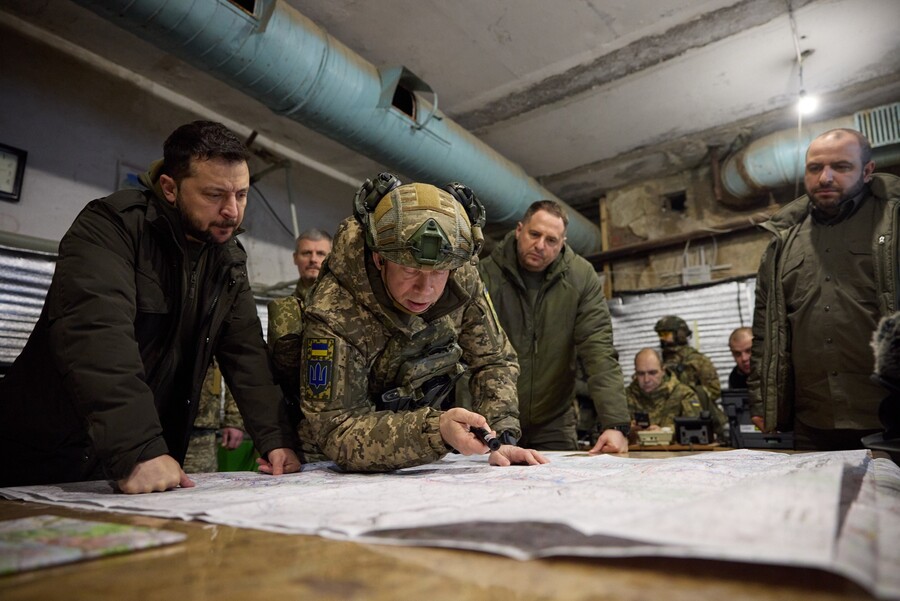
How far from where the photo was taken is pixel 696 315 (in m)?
5.68

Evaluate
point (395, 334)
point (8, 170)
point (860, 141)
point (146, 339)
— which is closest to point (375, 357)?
point (395, 334)

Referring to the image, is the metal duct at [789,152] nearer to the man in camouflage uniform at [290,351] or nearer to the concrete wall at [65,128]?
the man in camouflage uniform at [290,351]

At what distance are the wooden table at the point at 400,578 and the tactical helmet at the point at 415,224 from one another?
3.17 ft

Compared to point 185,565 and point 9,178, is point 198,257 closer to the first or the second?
point 185,565

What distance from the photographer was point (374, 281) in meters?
1.57

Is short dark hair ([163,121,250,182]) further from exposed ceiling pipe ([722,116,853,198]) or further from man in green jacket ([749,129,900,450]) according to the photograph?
exposed ceiling pipe ([722,116,853,198])

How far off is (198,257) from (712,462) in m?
1.49

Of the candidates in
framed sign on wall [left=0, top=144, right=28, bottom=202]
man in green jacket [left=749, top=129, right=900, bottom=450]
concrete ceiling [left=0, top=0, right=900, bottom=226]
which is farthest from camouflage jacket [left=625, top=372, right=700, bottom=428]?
framed sign on wall [left=0, top=144, right=28, bottom=202]

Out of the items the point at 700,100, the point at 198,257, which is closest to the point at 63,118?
the point at 198,257

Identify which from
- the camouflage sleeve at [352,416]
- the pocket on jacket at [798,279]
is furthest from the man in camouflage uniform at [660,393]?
the camouflage sleeve at [352,416]

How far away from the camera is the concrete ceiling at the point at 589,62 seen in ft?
10.9

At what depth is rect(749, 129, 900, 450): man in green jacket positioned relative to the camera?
6.94 feet

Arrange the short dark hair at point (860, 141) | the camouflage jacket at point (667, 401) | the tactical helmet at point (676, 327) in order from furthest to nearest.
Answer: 1. the tactical helmet at point (676, 327)
2. the camouflage jacket at point (667, 401)
3. the short dark hair at point (860, 141)

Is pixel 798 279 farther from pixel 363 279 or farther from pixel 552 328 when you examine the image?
pixel 363 279
